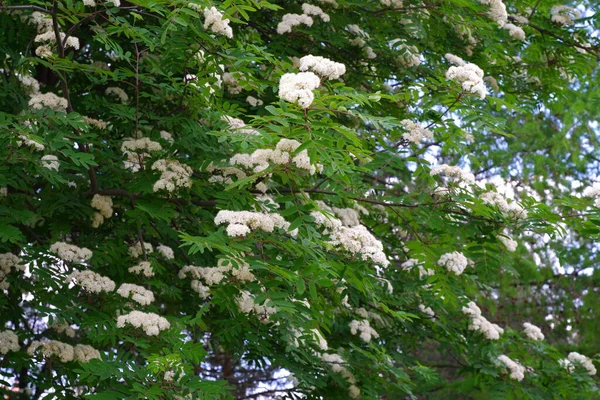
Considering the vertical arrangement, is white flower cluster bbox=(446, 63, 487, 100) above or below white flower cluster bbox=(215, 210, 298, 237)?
above

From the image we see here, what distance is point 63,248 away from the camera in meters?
5.30

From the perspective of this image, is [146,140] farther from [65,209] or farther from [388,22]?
[388,22]

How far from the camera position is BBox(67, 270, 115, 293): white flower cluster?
518 centimetres

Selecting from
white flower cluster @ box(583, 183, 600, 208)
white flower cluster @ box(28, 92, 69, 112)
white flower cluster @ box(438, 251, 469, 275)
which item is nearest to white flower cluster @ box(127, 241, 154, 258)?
white flower cluster @ box(28, 92, 69, 112)

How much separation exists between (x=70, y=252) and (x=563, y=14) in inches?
207

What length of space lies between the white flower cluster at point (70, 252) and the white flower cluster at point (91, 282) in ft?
0.35

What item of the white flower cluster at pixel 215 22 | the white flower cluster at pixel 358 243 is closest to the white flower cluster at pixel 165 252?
the white flower cluster at pixel 358 243

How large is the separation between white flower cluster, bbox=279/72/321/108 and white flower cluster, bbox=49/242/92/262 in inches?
78.6

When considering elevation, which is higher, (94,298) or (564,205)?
(564,205)

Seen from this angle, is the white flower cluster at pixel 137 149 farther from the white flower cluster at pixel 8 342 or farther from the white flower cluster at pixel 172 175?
the white flower cluster at pixel 8 342

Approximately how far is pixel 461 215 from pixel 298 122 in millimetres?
1806

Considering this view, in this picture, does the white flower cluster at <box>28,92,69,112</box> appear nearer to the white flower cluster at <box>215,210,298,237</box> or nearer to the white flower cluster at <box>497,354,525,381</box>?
the white flower cluster at <box>215,210,298,237</box>

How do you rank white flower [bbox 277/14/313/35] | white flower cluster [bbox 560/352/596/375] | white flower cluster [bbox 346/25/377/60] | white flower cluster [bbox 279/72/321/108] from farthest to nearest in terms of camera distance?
white flower cluster [bbox 560/352/596/375], white flower cluster [bbox 346/25/377/60], white flower [bbox 277/14/313/35], white flower cluster [bbox 279/72/321/108]

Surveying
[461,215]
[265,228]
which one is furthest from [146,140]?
[461,215]
